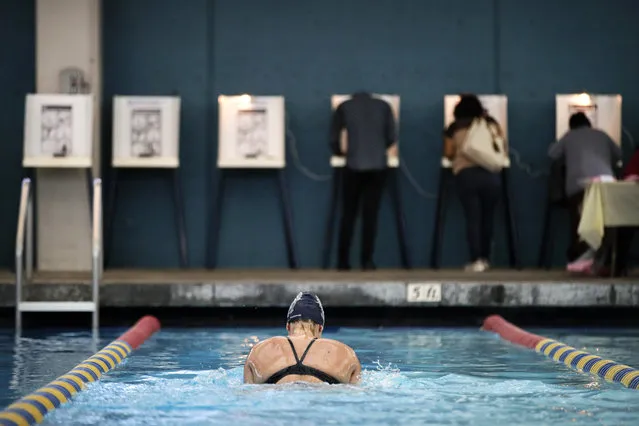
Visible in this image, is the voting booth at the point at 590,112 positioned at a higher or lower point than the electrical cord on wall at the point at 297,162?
higher

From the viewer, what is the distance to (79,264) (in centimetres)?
1260

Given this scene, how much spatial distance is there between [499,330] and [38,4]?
5.56 meters

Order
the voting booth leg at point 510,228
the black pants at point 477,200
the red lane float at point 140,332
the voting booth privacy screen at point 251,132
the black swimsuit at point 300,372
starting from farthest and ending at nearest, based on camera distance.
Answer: the voting booth leg at point 510,228, the voting booth privacy screen at point 251,132, the black pants at point 477,200, the red lane float at point 140,332, the black swimsuit at point 300,372

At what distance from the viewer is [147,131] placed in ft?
42.2

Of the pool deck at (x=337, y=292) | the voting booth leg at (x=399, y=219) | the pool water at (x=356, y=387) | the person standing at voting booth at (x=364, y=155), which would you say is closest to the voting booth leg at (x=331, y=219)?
the voting booth leg at (x=399, y=219)

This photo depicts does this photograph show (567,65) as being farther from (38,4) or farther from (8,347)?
(8,347)

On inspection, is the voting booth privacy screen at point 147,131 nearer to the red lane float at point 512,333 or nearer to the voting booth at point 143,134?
the voting booth at point 143,134

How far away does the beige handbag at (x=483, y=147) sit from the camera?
39.8ft

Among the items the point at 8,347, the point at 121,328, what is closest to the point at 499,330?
the point at 121,328

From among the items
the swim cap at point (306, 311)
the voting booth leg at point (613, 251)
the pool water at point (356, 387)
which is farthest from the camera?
the voting booth leg at point (613, 251)

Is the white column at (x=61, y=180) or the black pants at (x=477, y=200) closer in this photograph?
the black pants at (x=477, y=200)

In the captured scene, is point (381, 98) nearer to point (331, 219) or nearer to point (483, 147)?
point (483, 147)

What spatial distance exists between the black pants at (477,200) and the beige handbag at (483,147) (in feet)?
0.35

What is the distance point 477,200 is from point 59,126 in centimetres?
394
